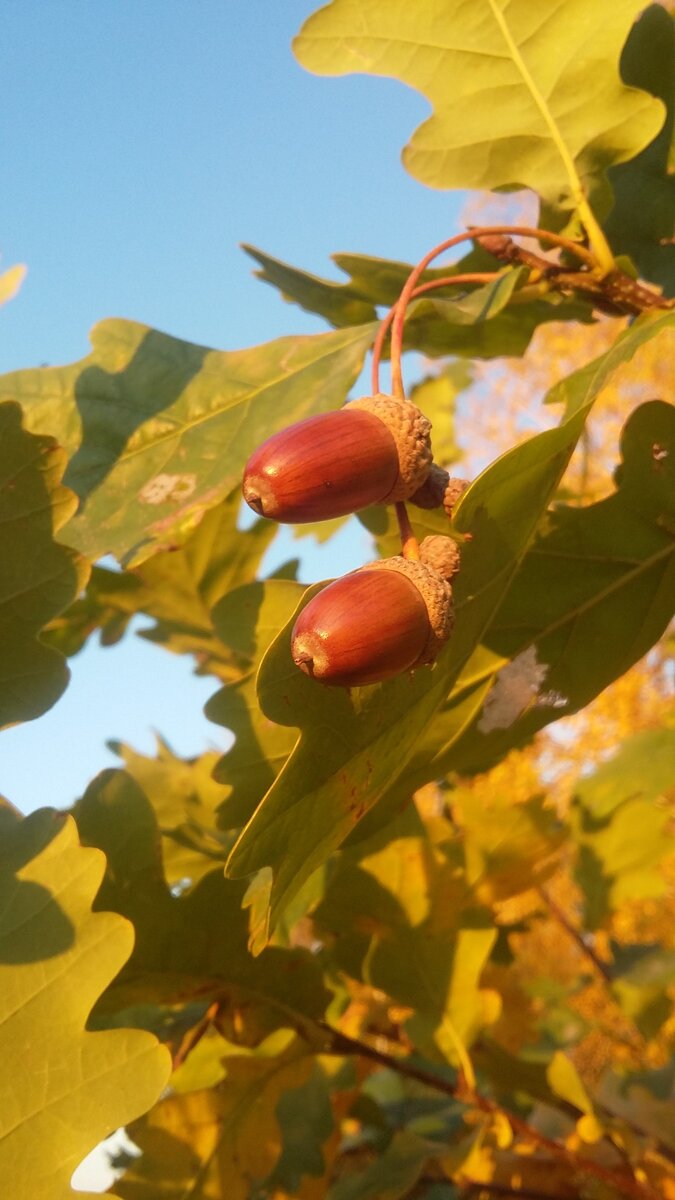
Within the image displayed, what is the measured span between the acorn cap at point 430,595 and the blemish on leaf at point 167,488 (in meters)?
0.41

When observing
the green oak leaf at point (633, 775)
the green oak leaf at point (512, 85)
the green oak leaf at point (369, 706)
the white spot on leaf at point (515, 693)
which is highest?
the green oak leaf at point (512, 85)

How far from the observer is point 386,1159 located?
55.1 inches

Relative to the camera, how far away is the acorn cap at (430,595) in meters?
0.78

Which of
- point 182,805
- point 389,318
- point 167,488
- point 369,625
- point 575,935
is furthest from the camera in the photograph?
point 575,935

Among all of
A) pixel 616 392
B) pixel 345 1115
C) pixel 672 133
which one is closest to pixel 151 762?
pixel 345 1115

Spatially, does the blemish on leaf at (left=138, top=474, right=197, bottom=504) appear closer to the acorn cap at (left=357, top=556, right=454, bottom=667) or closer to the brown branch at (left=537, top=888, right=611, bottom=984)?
the acorn cap at (left=357, top=556, right=454, bottom=667)

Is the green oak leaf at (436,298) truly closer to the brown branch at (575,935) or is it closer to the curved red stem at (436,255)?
the curved red stem at (436,255)

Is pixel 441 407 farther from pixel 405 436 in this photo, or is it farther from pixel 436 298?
pixel 405 436

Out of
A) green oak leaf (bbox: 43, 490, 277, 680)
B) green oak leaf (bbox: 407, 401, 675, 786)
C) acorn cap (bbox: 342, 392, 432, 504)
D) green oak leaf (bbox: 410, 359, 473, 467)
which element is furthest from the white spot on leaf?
green oak leaf (bbox: 410, 359, 473, 467)

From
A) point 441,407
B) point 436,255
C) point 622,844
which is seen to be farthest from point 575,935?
point 436,255

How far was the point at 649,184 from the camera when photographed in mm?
1294

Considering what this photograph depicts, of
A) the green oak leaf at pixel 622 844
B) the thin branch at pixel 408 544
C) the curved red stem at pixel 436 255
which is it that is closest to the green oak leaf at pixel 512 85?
the curved red stem at pixel 436 255

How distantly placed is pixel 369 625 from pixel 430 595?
0.25 ft

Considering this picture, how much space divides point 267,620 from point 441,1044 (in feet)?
2.10
